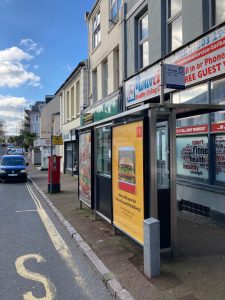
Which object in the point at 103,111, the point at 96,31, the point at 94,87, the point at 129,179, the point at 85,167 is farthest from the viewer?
the point at 94,87

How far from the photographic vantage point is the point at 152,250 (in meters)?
4.68

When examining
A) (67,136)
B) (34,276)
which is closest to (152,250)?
(34,276)

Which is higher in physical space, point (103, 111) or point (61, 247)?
point (103, 111)

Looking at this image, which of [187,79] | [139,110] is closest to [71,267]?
[139,110]

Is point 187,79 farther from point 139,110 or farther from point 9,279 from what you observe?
point 9,279

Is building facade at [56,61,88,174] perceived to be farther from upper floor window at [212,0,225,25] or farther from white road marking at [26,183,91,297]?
upper floor window at [212,0,225,25]

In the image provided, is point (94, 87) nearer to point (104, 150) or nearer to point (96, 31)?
point (96, 31)

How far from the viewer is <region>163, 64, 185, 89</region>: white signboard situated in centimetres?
536

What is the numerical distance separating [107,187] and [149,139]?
2568 millimetres

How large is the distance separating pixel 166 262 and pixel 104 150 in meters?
3.50

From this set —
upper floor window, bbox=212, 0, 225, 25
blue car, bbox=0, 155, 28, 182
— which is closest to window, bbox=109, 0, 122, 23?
upper floor window, bbox=212, 0, 225, 25

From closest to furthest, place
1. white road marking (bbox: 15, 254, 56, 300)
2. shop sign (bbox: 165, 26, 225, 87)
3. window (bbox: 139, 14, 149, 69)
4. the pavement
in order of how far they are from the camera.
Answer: the pavement
white road marking (bbox: 15, 254, 56, 300)
shop sign (bbox: 165, 26, 225, 87)
window (bbox: 139, 14, 149, 69)

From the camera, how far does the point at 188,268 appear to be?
16.1ft

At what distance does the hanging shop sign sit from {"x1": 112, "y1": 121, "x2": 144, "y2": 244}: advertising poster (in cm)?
798
